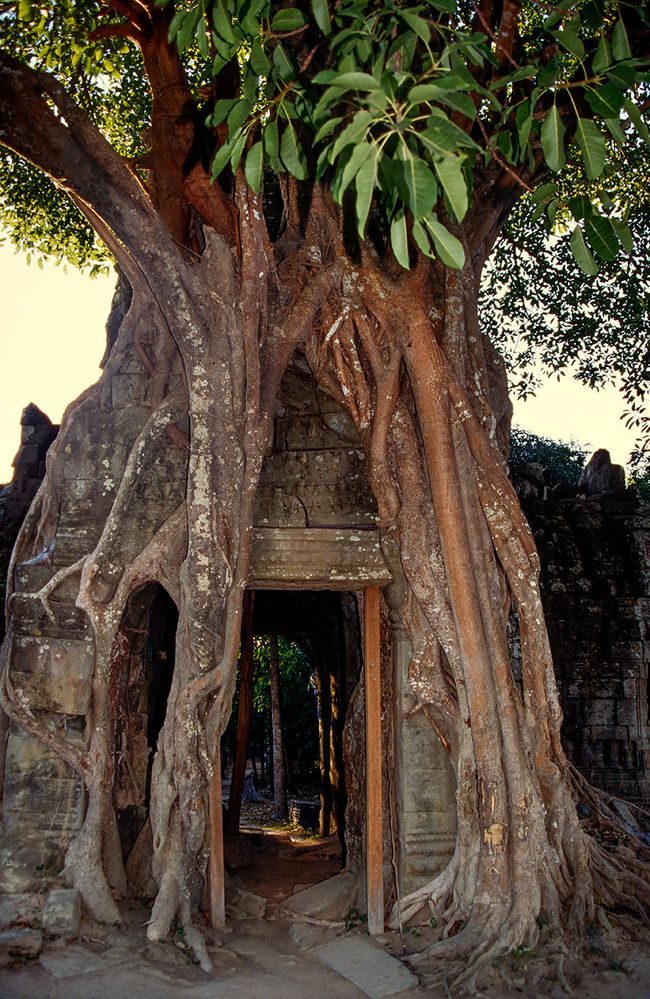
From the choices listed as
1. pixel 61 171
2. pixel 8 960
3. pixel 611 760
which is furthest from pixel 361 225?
pixel 611 760

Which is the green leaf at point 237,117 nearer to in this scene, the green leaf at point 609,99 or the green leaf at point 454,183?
the green leaf at point 454,183

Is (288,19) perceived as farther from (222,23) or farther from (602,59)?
(602,59)

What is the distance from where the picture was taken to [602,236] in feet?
11.5

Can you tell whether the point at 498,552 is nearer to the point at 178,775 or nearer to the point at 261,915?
the point at 178,775

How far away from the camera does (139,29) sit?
594 centimetres

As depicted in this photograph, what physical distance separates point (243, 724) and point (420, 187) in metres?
6.80

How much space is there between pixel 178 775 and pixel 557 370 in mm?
5612

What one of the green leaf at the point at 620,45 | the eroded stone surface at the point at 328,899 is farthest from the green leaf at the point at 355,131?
the eroded stone surface at the point at 328,899

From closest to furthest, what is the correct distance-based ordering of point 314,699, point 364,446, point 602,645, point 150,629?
point 364,446 < point 150,629 < point 602,645 < point 314,699

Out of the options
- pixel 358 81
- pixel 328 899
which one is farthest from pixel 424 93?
pixel 328 899

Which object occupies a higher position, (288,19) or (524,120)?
(288,19)

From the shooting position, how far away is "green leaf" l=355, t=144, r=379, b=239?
107 inches

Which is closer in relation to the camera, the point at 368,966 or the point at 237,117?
the point at 237,117

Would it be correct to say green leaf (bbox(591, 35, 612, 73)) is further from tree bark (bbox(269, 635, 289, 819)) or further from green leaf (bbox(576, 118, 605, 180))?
tree bark (bbox(269, 635, 289, 819))
